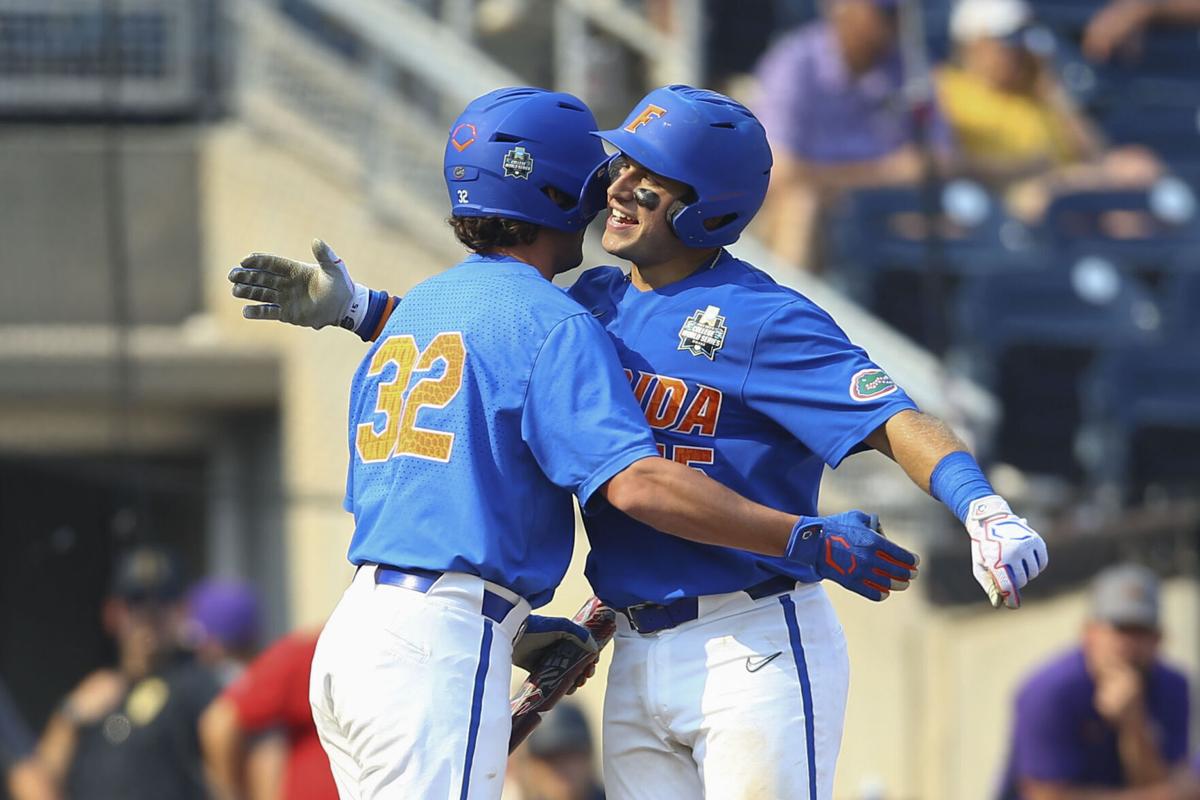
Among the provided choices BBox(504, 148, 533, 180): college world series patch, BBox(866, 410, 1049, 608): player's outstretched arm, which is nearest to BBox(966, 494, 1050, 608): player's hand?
BBox(866, 410, 1049, 608): player's outstretched arm

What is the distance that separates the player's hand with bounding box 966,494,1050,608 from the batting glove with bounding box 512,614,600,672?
Answer: 2.91ft

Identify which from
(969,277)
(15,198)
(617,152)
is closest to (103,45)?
(15,198)

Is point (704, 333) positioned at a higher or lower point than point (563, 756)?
higher

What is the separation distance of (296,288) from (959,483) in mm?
1407

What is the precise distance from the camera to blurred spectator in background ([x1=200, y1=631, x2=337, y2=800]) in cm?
707

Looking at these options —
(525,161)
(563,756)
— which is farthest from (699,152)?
(563,756)

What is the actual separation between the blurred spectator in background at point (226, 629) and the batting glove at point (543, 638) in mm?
3618

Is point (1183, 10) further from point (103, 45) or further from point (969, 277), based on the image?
point (103, 45)

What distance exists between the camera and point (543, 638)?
425cm

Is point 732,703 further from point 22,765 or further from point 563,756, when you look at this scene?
point 22,765

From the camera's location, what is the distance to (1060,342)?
8852mm

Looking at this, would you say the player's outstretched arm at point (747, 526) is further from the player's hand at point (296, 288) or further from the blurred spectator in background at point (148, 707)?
the blurred spectator in background at point (148, 707)

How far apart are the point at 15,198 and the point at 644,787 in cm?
569

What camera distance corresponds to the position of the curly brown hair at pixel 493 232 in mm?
4156
